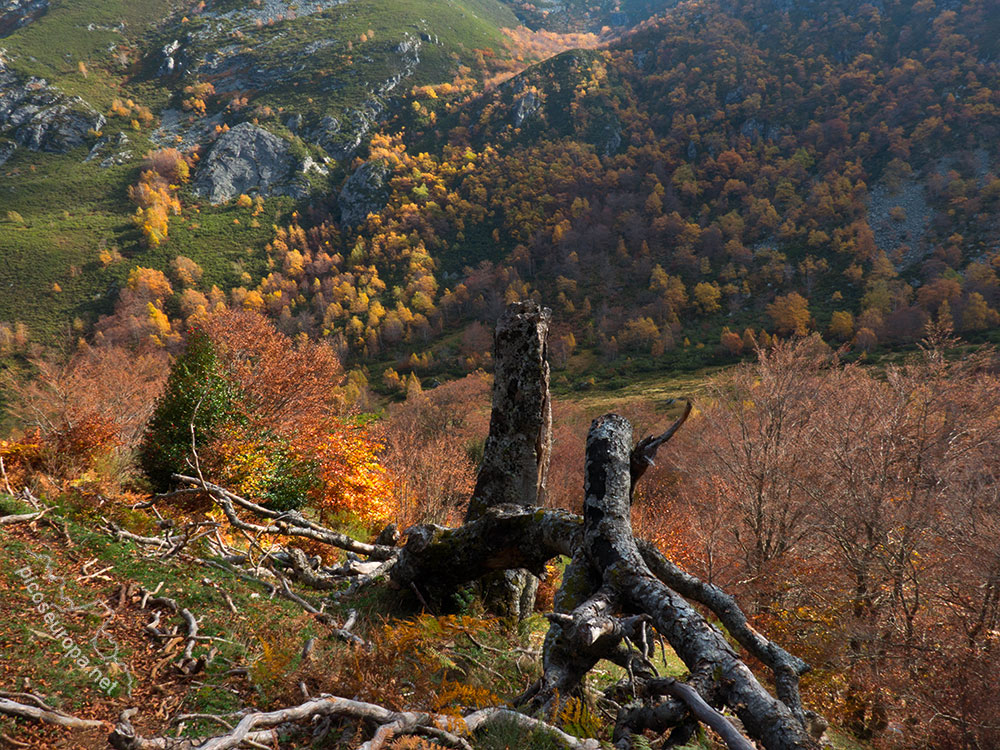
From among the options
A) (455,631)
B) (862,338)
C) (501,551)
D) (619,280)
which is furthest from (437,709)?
(619,280)

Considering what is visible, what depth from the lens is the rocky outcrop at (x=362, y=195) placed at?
6624 inches

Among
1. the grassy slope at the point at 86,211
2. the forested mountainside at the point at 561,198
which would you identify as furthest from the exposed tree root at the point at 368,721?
the grassy slope at the point at 86,211

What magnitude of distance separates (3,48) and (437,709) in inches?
10257

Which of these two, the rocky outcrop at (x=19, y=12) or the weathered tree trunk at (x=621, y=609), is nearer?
the weathered tree trunk at (x=621, y=609)

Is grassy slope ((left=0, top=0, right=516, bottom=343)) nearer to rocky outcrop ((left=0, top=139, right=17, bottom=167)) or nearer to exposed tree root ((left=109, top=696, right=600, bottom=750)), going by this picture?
rocky outcrop ((left=0, top=139, right=17, bottom=167))

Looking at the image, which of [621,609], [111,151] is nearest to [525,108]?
[111,151]

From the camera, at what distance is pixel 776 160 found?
151 m

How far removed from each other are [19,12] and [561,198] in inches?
9266

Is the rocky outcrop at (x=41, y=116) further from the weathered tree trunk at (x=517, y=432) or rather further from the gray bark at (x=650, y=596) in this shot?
the gray bark at (x=650, y=596)

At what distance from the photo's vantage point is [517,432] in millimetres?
6102

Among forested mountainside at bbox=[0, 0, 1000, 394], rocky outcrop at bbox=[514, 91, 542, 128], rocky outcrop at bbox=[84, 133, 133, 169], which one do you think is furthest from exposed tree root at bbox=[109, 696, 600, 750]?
rocky outcrop at bbox=[514, 91, 542, 128]

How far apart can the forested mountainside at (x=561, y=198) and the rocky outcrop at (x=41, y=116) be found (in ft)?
3.18

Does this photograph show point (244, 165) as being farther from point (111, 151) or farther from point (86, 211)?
point (86, 211)

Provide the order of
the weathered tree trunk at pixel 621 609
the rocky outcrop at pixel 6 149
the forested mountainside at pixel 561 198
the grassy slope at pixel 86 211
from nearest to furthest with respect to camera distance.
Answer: the weathered tree trunk at pixel 621 609 < the grassy slope at pixel 86 211 < the forested mountainside at pixel 561 198 < the rocky outcrop at pixel 6 149
